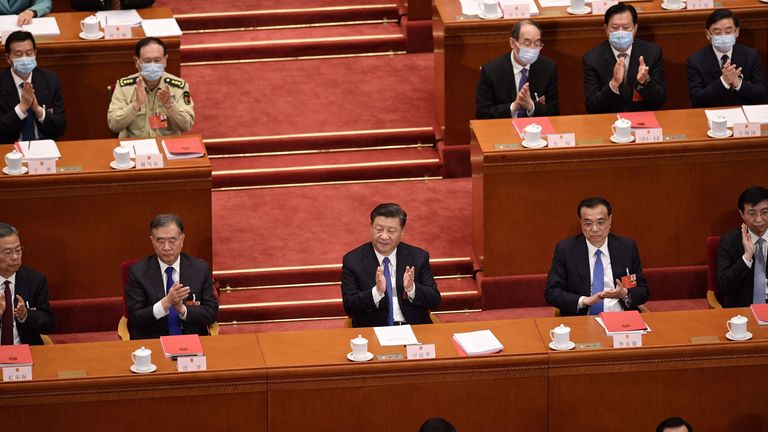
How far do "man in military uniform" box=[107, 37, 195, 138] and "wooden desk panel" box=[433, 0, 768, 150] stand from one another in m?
1.45

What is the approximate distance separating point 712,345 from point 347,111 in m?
3.17

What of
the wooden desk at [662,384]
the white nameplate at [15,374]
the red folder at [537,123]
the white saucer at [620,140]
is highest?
the red folder at [537,123]

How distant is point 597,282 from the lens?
6.96 m

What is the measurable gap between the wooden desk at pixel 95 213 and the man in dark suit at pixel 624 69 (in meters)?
1.99

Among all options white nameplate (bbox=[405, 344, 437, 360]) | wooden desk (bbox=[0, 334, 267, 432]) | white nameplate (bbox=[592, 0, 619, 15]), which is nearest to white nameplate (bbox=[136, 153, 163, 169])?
wooden desk (bbox=[0, 334, 267, 432])

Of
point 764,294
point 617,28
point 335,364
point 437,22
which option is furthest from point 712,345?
point 437,22

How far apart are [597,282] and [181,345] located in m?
1.82

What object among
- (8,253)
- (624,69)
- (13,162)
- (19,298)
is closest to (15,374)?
(19,298)

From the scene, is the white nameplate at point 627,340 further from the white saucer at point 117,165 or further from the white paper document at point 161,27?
the white paper document at point 161,27

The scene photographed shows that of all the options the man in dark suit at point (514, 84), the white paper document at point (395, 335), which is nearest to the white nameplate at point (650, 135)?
the man in dark suit at point (514, 84)

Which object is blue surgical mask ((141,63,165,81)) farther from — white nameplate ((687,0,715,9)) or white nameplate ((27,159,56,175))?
white nameplate ((687,0,715,9))

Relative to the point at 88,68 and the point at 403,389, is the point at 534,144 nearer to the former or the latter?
the point at 403,389

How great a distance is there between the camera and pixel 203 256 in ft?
24.3

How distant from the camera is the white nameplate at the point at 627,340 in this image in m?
6.35
